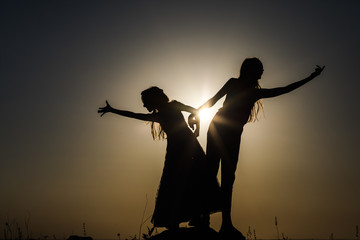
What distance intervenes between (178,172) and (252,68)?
101 inches

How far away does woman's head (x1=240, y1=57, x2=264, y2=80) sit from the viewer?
719 cm

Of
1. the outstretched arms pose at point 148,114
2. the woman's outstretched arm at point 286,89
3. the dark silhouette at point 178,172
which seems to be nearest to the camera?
the woman's outstretched arm at point 286,89

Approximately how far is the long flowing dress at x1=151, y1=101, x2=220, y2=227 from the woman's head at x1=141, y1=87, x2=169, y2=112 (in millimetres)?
176

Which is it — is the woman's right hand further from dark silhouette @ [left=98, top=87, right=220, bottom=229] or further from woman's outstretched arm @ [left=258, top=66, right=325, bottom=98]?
woman's outstretched arm @ [left=258, top=66, right=325, bottom=98]

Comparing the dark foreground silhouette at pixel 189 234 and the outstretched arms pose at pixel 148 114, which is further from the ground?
the outstretched arms pose at pixel 148 114

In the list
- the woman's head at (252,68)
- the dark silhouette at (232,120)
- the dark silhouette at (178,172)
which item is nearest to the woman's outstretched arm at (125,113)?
the dark silhouette at (178,172)

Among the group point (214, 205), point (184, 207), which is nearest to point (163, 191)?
point (184, 207)

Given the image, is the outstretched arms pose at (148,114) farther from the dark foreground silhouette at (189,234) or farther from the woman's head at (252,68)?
the dark foreground silhouette at (189,234)

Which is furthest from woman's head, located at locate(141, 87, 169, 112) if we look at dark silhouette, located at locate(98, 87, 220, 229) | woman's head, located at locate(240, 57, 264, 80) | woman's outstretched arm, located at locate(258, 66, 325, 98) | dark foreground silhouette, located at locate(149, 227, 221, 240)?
Result: dark foreground silhouette, located at locate(149, 227, 221, 240)

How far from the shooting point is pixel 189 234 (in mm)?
7250

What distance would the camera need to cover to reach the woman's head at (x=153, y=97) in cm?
804

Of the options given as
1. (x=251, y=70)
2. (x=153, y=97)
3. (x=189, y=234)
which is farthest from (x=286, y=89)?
(x=189, y=234)

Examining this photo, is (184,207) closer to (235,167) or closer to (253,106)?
(235,167)

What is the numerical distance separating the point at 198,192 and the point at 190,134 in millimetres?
1219
